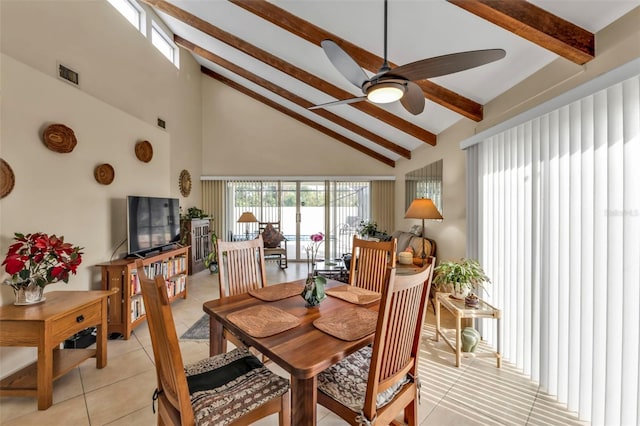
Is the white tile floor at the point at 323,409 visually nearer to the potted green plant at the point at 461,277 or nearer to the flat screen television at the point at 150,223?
the potted green plant at the point at 461,277

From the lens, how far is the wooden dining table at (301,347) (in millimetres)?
1130

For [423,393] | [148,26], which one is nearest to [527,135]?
[423,393]

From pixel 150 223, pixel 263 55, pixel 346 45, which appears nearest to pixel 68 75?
pixel 150 223

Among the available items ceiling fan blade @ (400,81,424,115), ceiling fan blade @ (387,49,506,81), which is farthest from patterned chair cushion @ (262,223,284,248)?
ceiling fan blade @ (387,49,506,81)

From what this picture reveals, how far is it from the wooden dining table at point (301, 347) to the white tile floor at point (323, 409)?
730mm

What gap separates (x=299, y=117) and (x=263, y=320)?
5.76m

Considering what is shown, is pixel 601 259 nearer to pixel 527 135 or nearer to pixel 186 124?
pixel 527 135

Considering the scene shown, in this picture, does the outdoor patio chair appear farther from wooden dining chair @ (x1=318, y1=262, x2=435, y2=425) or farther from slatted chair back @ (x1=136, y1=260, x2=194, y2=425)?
slatted chair back @ (x1=136, y1=260, x2=194, y2=425)

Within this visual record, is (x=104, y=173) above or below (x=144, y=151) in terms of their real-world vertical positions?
below

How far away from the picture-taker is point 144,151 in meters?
3.74

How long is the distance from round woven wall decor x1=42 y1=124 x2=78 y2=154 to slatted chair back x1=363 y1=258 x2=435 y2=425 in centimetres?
320

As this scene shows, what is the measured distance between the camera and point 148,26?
4.20m

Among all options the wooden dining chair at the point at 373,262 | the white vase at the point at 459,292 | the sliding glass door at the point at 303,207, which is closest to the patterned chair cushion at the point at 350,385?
the wooden dining chair at the point at 373,262

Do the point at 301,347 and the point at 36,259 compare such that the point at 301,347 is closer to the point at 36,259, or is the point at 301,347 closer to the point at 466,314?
the point at 466,314
